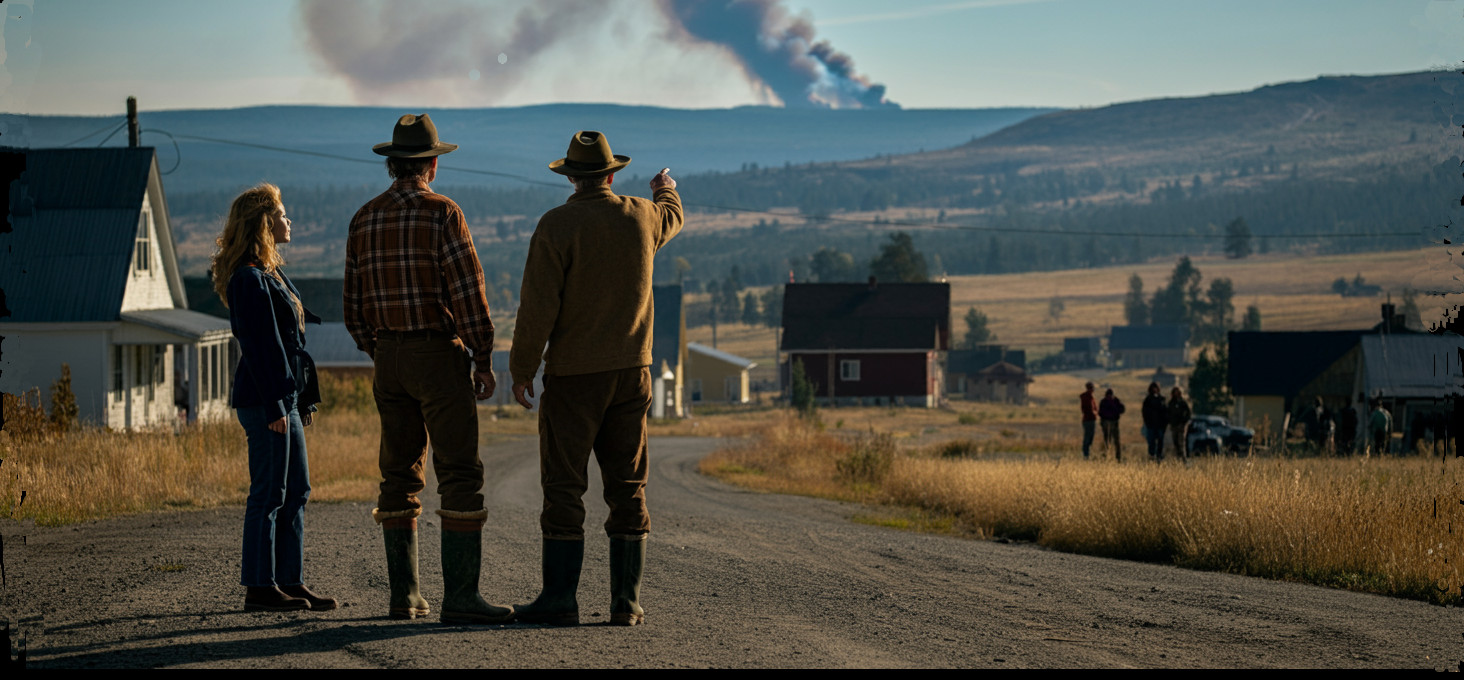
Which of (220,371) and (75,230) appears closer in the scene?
(75,230)

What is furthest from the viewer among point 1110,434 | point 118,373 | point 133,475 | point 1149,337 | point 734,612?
point 1149,337

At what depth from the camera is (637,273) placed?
250 inches

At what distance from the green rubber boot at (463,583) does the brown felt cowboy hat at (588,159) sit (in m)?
1.78

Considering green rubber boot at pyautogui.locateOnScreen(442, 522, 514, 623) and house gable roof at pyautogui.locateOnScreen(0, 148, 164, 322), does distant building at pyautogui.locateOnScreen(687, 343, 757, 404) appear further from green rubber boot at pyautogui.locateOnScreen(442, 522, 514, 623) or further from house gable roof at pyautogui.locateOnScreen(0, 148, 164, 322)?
green rubber boot at pyautogui.locateOnScreen(442, 522, 514, 623)

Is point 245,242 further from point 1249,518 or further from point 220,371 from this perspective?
point 220,371

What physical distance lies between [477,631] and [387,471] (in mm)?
892

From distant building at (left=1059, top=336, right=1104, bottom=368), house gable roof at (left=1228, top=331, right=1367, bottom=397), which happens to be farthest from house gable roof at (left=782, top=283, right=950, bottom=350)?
distant building at (left=1059, top=336, right=1104, bottom=368)

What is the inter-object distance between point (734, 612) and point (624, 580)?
36.3 inches

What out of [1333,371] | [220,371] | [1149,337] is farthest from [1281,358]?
[1149,337]

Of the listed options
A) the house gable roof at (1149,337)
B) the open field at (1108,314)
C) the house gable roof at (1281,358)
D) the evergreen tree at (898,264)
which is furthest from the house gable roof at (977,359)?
the house gable roof at (1281,358)

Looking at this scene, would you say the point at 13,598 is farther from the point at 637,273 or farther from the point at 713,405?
the point at 713,405

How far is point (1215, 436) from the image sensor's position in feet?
114

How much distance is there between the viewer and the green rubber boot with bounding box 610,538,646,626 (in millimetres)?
6352

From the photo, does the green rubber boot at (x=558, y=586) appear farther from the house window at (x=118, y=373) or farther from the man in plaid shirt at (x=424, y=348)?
the house window at (x=118, y=373)
